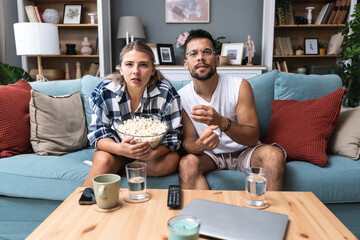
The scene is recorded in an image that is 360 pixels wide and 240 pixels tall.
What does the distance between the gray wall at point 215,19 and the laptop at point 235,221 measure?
3.37 meters

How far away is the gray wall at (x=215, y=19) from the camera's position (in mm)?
3959

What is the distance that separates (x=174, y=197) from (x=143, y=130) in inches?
15.2

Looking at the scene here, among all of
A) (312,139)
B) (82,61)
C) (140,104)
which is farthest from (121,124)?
(82,61)

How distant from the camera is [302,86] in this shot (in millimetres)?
1911

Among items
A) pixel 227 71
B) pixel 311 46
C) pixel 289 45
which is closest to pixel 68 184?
pixel 227 71

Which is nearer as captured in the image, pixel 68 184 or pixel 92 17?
pixel 68 184

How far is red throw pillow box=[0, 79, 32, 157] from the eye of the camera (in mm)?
1645

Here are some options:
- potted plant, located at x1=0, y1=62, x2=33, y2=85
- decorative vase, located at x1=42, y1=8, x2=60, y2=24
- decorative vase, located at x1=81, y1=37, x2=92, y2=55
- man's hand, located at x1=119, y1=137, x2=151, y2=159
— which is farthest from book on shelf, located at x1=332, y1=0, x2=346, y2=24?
potted plant, located at x1=0, y1=62, x2=33, y2=85

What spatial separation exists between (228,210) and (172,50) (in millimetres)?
3225

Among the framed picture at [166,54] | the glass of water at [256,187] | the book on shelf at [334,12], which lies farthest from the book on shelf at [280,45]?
the glass of water at [256,187]

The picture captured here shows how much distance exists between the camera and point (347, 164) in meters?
1.54

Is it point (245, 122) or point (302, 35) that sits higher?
point (302, 35)

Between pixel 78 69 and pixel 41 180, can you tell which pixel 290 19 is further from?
pixel 41 180

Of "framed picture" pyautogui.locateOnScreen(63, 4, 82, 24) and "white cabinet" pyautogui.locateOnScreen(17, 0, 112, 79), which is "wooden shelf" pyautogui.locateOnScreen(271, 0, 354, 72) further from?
"framed picture" pyautogui.locateOnScreen(63, 4, 82, 24)
